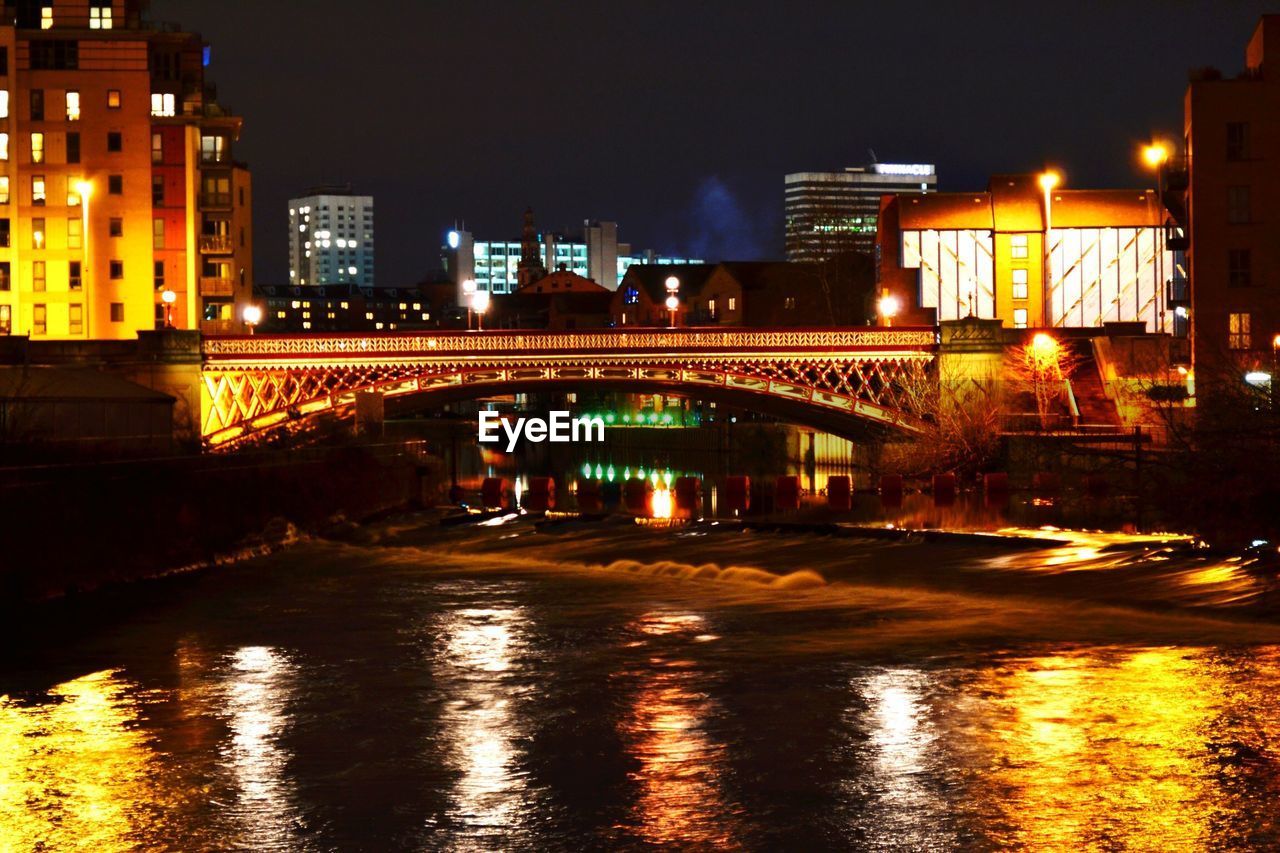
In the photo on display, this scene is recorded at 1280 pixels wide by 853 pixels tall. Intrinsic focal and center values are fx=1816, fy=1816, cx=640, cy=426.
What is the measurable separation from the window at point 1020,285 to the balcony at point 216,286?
50.0 m

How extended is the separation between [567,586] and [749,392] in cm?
3862

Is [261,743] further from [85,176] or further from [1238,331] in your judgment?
[85,176]

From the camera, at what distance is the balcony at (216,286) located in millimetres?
116438

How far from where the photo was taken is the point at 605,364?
3078 inches

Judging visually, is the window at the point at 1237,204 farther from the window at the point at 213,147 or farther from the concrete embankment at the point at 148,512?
the window at the point at 213,147

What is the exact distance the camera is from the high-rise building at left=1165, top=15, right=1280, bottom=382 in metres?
76.3

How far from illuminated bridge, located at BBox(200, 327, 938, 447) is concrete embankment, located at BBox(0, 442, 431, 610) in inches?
826

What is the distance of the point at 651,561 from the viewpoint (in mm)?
43844

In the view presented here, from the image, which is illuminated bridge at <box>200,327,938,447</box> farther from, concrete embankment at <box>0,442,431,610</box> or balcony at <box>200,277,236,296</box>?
balcony at <box>200,277,236,296</box>

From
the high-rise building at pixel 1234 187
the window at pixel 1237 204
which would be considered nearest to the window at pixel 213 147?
the high-rise building at pixel 1234 187

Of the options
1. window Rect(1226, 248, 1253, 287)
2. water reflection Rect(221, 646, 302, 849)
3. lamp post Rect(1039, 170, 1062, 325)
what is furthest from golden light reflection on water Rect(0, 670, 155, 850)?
lamp post Rect(1039, 170, 1062, 325)

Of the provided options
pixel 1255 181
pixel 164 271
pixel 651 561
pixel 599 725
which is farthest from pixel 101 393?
pixel 164 271

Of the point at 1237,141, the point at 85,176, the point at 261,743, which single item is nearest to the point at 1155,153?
the point at 1237,141

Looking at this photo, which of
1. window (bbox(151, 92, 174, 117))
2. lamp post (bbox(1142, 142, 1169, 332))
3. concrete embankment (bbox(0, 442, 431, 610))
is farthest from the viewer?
window (bbox(151, 92, 174, 117))
